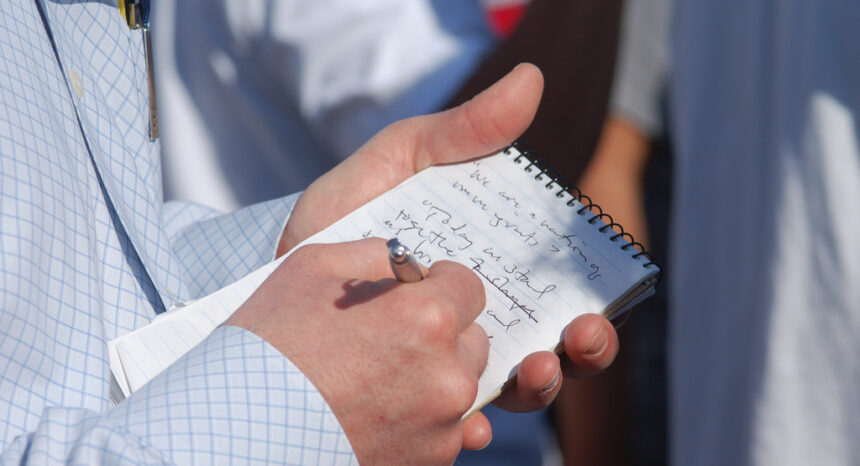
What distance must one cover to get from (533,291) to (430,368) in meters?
0.24

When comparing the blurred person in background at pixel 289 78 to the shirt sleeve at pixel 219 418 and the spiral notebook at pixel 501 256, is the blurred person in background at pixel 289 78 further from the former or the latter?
the shirt sleeve at pixel 219 418

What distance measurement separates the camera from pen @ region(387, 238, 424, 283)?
0.85m

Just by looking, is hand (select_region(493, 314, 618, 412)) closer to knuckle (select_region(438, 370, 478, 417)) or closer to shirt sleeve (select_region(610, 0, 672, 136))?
knuckle (select_region(438, 370, 478, 417))

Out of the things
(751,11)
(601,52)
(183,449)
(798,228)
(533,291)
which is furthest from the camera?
(601,52)

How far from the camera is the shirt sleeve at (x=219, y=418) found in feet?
2.47

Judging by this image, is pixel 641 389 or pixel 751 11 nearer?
pixel 751 11

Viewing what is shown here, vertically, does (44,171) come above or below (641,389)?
above

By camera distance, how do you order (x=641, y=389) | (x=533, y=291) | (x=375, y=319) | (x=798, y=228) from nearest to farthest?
(x=375, y=319)
(x=533, y=291)
(x=798, y=228)
(x=641, y=389)

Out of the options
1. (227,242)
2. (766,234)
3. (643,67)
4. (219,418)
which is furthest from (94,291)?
(643,67)

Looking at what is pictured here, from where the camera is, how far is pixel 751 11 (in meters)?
1.66

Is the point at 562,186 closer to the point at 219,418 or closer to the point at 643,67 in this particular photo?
the point at 219,418

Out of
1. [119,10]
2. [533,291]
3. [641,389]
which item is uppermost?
[119,10]

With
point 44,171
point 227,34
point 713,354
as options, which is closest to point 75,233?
point 44,171

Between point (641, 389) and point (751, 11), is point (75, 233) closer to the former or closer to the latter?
point (751, 11)
